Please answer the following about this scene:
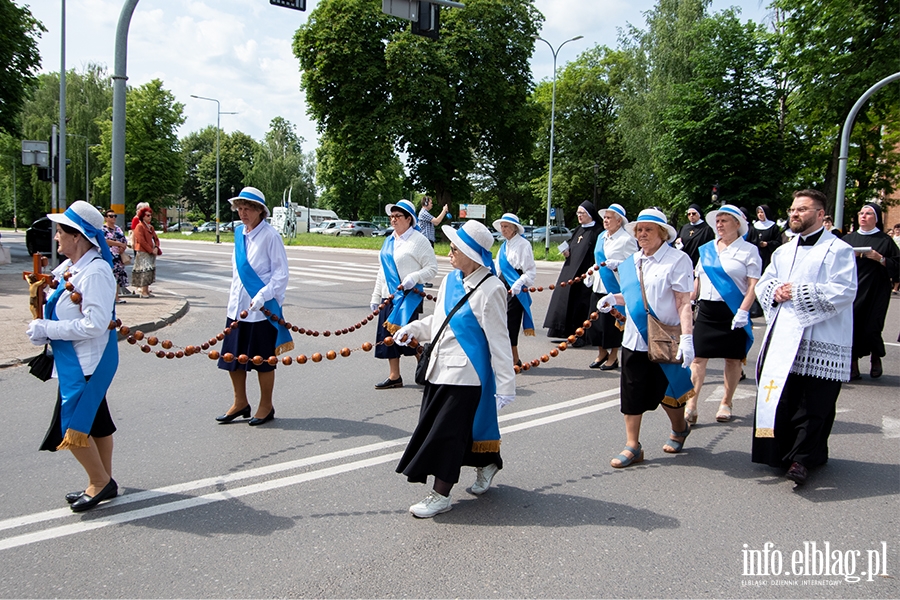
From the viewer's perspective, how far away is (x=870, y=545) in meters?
3.84

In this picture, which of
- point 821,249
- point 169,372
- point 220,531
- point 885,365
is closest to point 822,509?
point 821,249

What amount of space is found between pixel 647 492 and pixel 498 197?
61.4m

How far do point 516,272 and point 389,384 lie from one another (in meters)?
2.10

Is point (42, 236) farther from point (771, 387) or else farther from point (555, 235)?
point (555, 235)

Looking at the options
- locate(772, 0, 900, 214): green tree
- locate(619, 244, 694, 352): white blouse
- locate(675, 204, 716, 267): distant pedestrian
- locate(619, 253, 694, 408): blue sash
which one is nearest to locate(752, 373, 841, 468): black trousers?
locate(619, 253, 694, 408): blue sash

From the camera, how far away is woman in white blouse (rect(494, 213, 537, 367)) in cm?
817

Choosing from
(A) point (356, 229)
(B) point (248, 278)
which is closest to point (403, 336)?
(B) point (248, 278)

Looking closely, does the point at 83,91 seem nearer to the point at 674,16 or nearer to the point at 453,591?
the point at 674,16

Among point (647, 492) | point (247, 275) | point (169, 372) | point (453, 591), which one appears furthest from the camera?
point (169, 372)

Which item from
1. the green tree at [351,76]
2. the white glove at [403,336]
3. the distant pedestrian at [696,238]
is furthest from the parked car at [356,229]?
the white glove at [403,336]

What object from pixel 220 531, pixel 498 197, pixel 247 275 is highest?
pixel 498 197

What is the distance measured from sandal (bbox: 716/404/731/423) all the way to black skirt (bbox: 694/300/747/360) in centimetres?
45

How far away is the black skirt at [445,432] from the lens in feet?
13.4

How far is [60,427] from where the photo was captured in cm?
402
